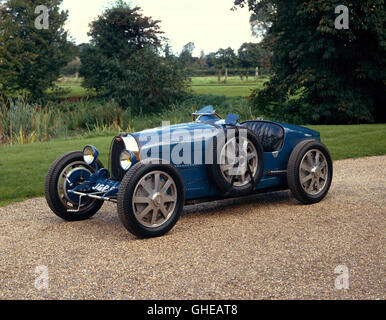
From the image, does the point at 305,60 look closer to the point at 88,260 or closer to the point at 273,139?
the point at 273,139

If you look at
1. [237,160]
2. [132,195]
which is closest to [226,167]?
[237,160]

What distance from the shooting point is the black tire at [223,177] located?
20.0 ft

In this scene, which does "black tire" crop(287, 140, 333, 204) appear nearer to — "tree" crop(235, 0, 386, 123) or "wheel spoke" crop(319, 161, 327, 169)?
"wheel spoke" crop(319, 161, 327, 169)

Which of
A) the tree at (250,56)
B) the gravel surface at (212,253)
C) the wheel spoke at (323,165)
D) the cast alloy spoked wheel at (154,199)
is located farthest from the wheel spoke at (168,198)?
the tree at (250,56)

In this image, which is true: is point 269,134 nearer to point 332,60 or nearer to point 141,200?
point 141,200

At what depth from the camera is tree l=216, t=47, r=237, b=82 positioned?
62750 mm

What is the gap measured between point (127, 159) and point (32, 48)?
3075 centimetres

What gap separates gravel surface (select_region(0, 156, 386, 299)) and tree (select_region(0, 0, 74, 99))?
2643cm

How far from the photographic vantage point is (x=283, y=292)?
4008mm

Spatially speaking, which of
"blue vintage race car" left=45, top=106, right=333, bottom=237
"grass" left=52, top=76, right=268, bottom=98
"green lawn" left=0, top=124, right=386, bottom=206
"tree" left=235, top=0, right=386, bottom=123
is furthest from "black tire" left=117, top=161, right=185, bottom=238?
"grass" left=52, top=76, right=268, bottom=98

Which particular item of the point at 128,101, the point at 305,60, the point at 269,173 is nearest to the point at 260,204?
the point at 269,173

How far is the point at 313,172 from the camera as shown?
695cm

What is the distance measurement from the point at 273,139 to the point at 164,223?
2.32 meters
